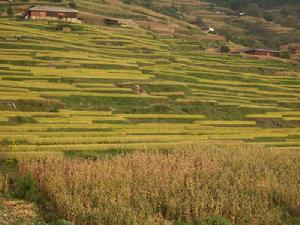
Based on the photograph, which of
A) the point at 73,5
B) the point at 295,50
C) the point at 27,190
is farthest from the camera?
the point at 295,50

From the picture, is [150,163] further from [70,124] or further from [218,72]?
[218,72]

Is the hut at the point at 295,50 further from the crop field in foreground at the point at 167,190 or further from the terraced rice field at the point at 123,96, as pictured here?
the crop field in foreground at the point at 167,190

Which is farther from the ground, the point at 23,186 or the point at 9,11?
the point at 9,11

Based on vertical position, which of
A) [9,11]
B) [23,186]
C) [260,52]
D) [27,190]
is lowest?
[260,52]

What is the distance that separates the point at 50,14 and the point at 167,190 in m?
62.3

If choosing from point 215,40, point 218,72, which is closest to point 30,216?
point 218,72

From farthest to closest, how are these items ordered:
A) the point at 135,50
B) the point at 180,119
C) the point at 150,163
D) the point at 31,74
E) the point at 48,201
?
the point at 135,50, the point at 31,74, the point at 180,119, the point at 150,163, the point at 48,201

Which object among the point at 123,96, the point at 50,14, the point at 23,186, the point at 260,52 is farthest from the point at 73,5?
the point at 23,186

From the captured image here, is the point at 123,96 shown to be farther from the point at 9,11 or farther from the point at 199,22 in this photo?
the point at 199,22

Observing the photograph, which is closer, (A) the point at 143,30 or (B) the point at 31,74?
(B) the point at 31,74

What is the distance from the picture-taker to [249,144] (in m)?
31.2

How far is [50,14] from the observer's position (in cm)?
7719

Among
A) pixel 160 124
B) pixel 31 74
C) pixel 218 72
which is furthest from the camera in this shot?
pixel 218 72

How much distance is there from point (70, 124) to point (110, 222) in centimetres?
1471
